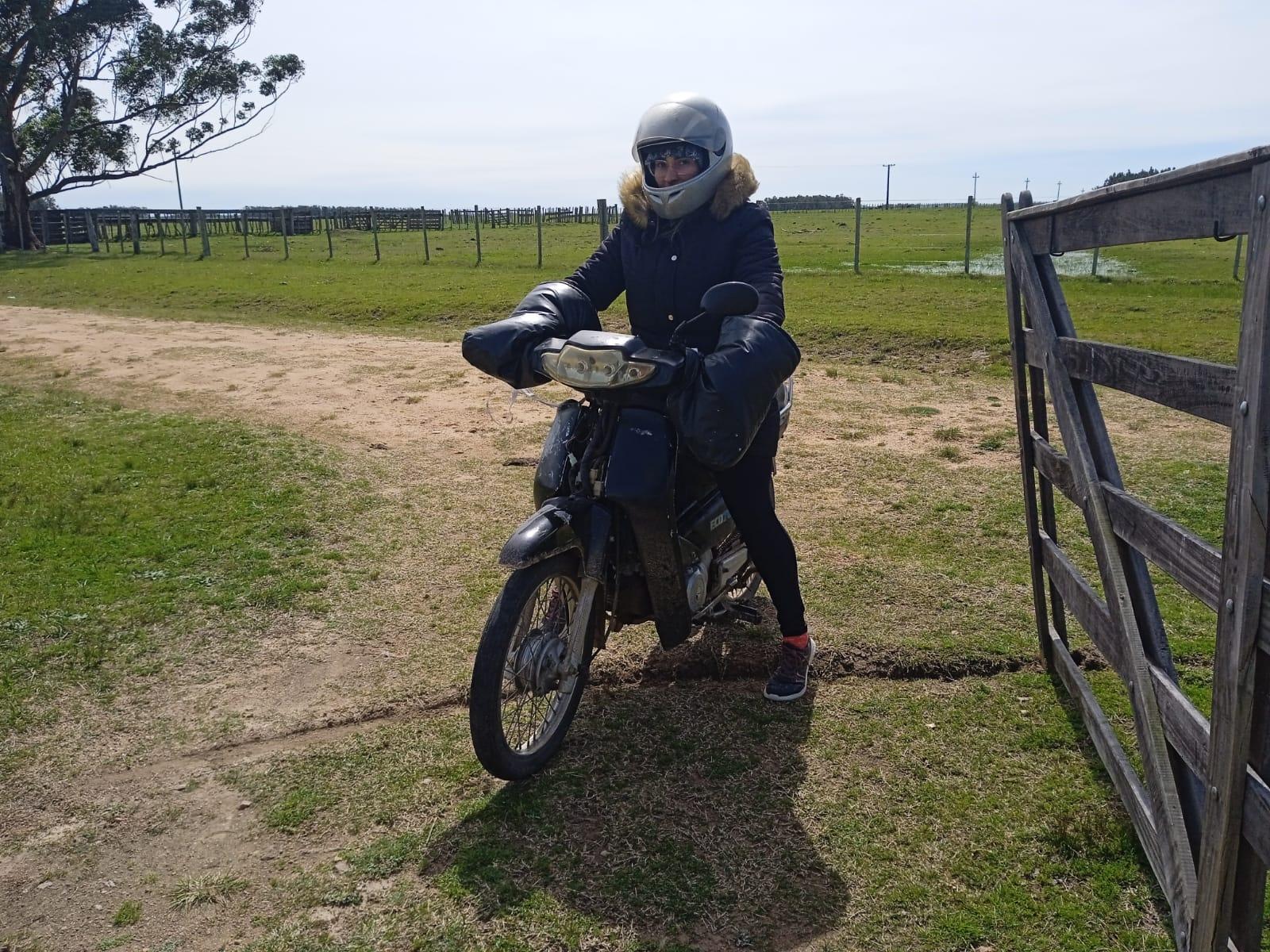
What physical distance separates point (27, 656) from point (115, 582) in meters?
0.85

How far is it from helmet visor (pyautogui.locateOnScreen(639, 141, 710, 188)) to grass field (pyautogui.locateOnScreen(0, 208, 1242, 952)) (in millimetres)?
1988

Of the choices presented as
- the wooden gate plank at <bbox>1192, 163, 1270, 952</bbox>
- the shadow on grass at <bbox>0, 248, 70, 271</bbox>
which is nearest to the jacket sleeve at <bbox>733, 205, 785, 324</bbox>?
the wooden gate plank at <bbox>1192, 163, 1270, 952</bbox>

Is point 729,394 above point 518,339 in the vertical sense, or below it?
below

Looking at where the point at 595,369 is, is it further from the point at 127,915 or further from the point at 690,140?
the point at 127,915

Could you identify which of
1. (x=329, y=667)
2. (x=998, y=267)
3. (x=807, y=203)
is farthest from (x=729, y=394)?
(x=807, y=203)

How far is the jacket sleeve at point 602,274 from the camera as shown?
409 centimetres

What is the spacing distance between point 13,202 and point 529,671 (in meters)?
45.8

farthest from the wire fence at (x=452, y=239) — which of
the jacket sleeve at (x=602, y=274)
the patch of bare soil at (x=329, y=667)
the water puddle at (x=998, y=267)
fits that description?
the jacket sleeve at (x=602, y=274)

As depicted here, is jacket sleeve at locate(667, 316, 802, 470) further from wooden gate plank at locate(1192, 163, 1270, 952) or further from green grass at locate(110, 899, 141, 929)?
green grass at locate(110, 899, 141, 929)

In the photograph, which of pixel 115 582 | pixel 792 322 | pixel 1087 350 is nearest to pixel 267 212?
pixel 792 322

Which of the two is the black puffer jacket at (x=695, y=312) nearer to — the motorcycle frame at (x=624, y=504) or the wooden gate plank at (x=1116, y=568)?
the motorcycle frame at (x=624, y=504)

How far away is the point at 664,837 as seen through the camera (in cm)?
308

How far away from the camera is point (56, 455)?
7.57m

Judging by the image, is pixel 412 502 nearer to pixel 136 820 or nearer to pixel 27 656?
pixel 27 656
